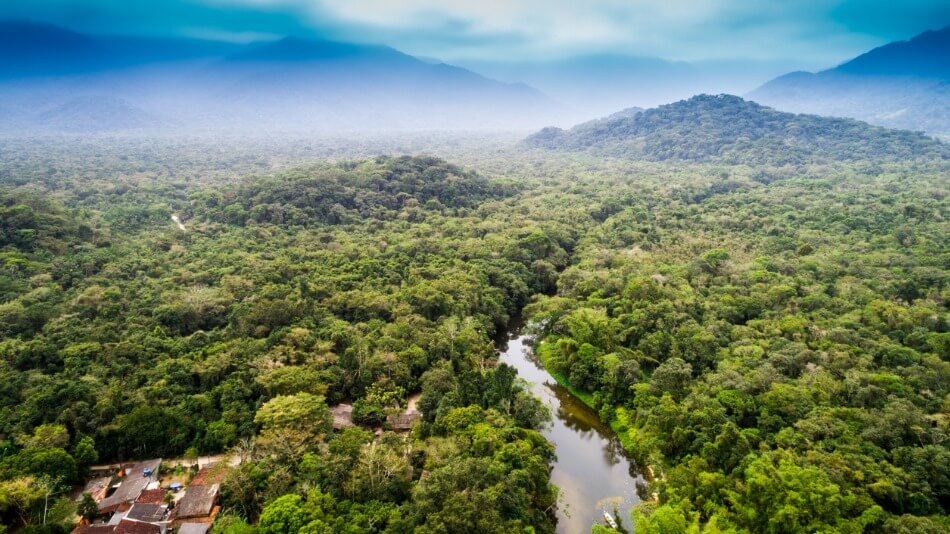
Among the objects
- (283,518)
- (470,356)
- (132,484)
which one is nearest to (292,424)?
(283,518)

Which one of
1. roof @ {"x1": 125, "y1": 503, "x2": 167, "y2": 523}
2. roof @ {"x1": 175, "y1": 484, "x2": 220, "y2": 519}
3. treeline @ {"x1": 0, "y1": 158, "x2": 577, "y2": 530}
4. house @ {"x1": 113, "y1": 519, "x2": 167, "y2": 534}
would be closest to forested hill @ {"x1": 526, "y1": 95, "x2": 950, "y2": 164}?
treeline @ {"x1": 0, "y1": 158, "x2": 577, "y2": 530}

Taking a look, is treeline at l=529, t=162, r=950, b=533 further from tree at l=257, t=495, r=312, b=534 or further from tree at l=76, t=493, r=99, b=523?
tree at l=76, t=493, r=99, b=523

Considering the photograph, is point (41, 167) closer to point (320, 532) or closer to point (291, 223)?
point (291, 223)

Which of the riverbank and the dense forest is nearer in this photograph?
the dense forest

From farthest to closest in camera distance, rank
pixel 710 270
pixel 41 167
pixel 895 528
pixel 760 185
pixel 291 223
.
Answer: pixel 41 167, pixel 760 185, pixel 291 223, pixel 710 270, pixel 895 528

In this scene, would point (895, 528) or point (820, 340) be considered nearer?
point (895, 528)

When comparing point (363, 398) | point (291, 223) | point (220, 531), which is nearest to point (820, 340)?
point (363, 398)
